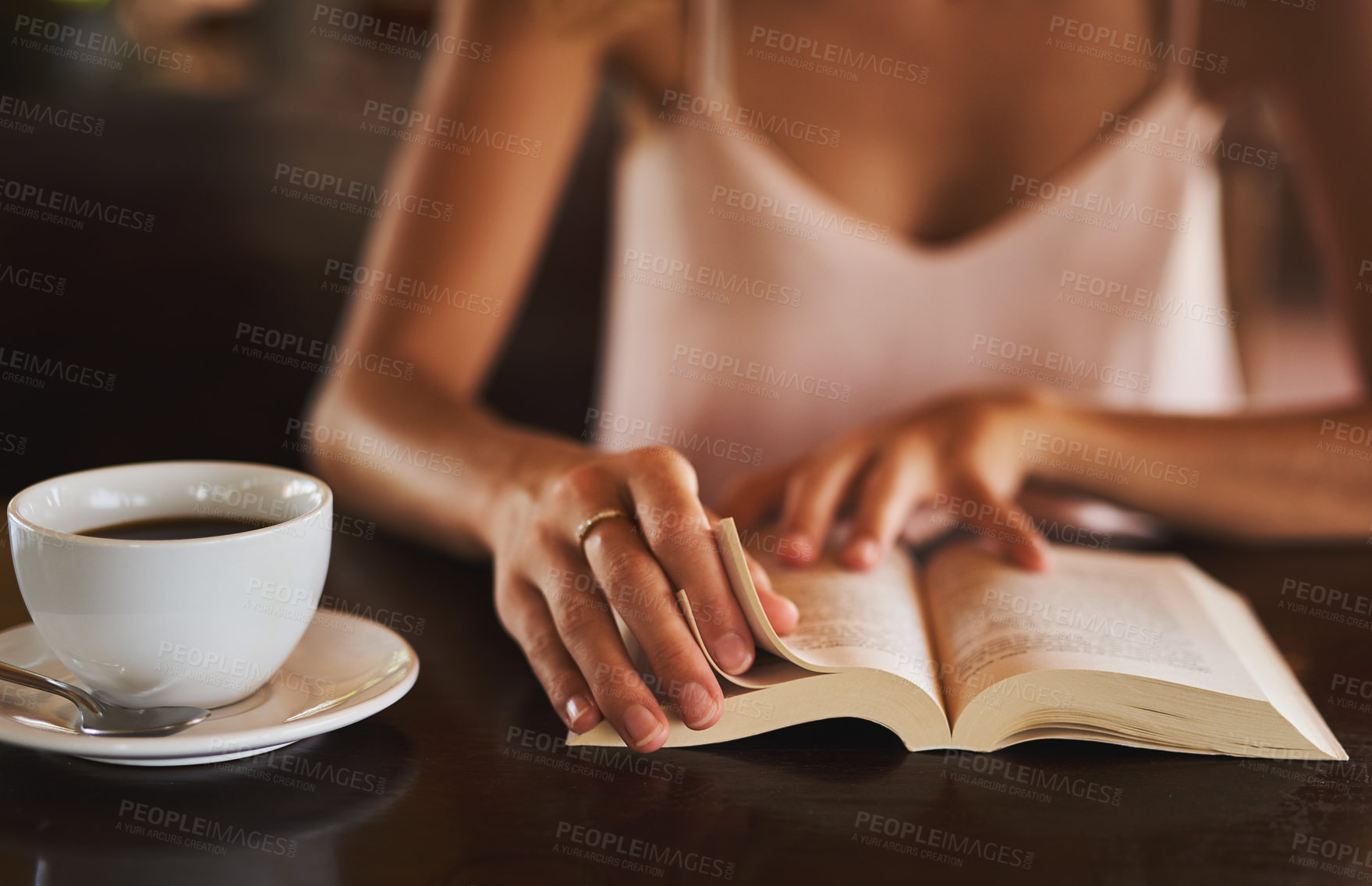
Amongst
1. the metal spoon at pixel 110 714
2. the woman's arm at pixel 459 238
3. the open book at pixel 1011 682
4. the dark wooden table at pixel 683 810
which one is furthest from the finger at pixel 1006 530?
the metal spoon at pixel 110 714

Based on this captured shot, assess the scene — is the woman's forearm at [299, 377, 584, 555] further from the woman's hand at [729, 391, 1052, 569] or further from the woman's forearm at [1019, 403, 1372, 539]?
the woman's forearm at [1019, 403, 1372, 539]

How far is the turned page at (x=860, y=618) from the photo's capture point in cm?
60

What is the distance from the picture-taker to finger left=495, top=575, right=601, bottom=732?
61 centimetres

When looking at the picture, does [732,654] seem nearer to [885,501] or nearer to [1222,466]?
[885,501]

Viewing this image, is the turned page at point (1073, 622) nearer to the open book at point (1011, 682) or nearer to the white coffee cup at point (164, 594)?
the open book at point (1011, 682)

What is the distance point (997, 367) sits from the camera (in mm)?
1519

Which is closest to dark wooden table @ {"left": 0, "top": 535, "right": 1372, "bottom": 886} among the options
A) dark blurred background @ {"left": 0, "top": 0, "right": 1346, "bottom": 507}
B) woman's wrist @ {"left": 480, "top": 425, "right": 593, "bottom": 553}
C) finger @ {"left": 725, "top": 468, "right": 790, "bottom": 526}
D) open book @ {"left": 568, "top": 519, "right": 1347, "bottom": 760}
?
open book @ {"left": 568, "top": 519, "right": 1347, "bottom": 760}

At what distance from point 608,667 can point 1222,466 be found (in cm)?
76

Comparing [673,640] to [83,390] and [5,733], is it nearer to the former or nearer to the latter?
[5,733]

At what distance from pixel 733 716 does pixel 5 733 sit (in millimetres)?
356

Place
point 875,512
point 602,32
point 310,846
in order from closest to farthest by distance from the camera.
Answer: point 310,846, point 875,512, point 602,32

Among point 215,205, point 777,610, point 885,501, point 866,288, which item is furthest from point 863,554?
point 215,205

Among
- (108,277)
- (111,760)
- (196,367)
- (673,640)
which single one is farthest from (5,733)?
(108,277)

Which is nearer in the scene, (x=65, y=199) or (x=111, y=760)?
(x=111, y=760)
